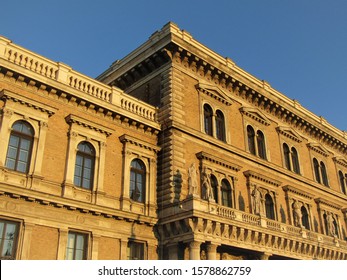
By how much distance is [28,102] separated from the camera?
18188 millimetres

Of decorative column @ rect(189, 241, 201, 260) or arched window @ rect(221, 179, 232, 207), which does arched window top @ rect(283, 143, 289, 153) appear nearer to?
arched window @ rect(221, 179, 232, 207)

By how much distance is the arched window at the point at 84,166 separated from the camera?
1941cm

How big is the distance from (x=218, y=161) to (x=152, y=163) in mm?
4107

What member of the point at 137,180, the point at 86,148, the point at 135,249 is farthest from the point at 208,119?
the point at 135,249

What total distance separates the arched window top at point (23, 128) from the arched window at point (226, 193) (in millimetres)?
11274

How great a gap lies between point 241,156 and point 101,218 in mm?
10623

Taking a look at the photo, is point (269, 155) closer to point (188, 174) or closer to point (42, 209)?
point (188, 174)

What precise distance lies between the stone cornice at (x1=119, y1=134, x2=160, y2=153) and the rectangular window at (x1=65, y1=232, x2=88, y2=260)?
5.26 meters

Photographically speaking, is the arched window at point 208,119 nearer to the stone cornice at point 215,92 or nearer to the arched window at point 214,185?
the stone cornice at point 215,92

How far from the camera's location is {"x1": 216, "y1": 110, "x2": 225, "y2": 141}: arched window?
26131 millimetres

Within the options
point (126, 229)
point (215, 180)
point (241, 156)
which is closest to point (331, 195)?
point (241, 156)

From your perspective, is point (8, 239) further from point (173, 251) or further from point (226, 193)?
point (226, 193)

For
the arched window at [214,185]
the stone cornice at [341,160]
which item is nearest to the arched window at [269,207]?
the arched window at [214,185]

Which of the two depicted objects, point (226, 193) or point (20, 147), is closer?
point (20, 147)
